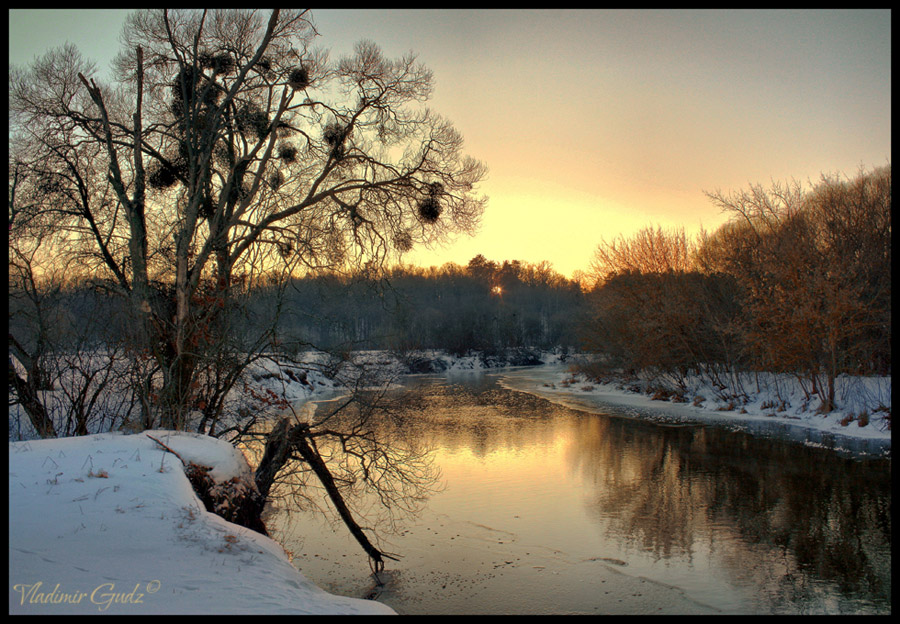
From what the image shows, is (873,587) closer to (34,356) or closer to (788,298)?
(34,356)

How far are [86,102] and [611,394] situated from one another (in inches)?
872

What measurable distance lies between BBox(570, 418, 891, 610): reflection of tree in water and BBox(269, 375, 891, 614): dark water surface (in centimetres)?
3

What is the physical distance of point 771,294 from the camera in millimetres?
17922

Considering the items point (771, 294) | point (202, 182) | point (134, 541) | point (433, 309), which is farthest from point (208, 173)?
point (433, 309)

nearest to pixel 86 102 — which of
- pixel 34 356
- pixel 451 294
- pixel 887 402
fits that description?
pixel 34 356

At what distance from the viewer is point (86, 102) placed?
29.2ft

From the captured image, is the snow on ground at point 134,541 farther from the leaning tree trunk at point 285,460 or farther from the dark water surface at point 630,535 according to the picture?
the dark water surface at point 630,535

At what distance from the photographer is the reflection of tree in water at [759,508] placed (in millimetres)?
6500

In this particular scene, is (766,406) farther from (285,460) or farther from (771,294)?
(285,460)

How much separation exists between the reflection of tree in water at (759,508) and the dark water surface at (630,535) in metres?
0.03

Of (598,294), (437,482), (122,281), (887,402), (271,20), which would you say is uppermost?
(271,20)

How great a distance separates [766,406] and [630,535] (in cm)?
1311
